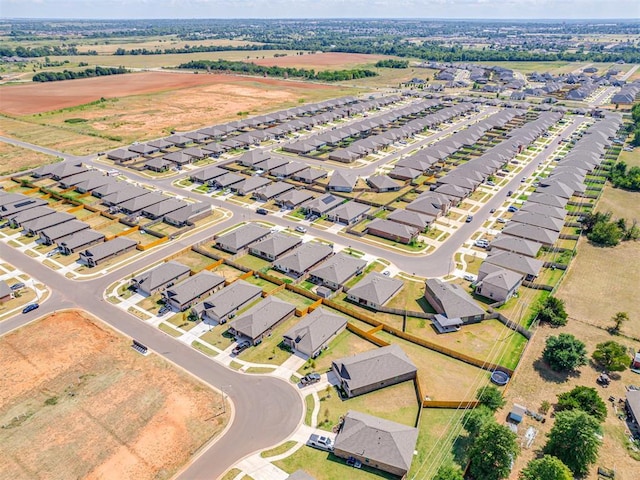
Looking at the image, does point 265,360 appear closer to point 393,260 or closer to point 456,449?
point 456,449

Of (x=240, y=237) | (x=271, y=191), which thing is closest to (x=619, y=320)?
(x=240, y=237)

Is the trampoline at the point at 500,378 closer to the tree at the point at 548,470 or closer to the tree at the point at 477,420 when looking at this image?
the tree at the point at 477,420

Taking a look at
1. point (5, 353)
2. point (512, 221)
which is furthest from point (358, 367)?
point (512, 221)

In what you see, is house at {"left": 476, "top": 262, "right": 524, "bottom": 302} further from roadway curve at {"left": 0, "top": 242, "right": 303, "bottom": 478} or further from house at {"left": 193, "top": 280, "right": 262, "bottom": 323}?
house at {"left": 193, "top": 280, "right": 262, "bottom": 323}

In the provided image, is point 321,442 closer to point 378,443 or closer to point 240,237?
point 378,443

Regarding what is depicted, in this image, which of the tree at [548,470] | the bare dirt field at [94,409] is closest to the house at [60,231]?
the bare dirt field at [94,409]

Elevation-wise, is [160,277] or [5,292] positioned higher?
[160,277]
